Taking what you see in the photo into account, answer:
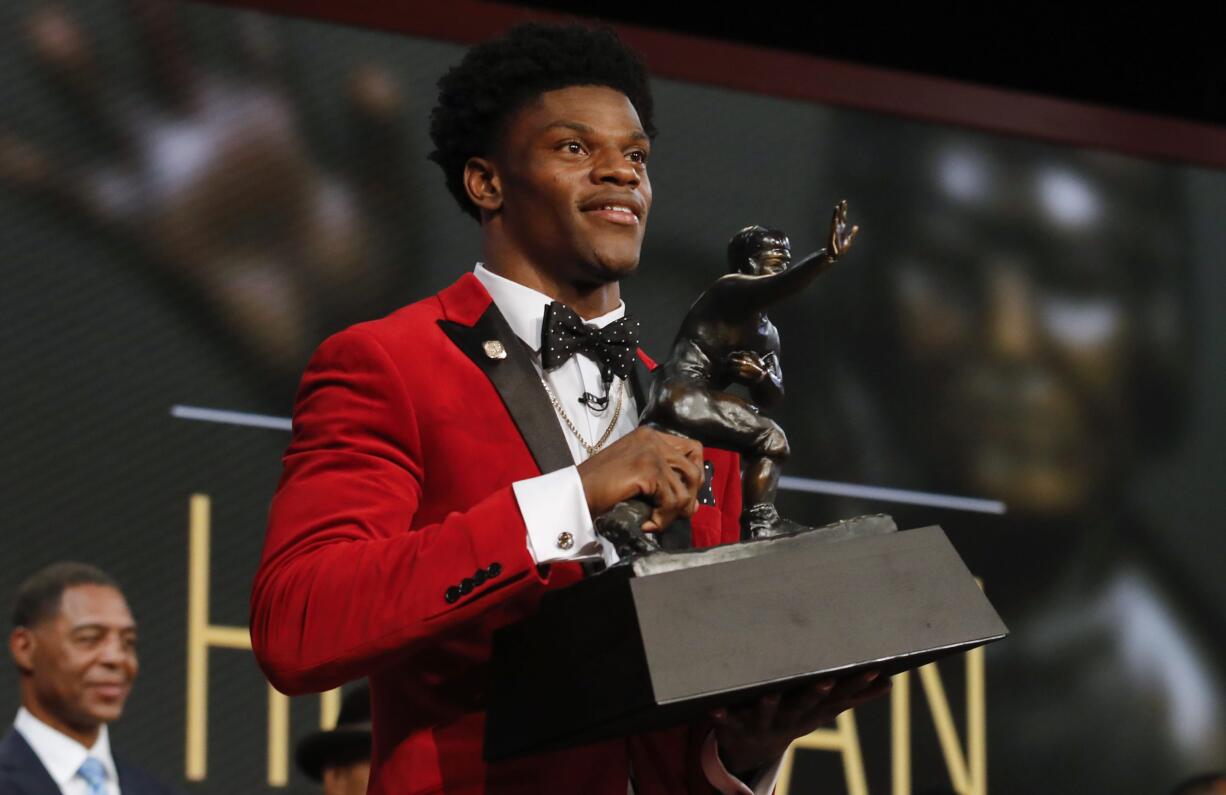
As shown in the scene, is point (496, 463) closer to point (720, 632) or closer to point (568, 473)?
point (568, 473)

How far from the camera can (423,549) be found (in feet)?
5.23

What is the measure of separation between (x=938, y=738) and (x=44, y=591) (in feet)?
6.47

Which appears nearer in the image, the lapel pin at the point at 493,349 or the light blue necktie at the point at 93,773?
the lapel pin at the point at 493,349

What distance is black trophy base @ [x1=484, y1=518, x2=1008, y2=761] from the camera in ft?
4.94

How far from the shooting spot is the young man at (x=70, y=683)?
10.6 ft

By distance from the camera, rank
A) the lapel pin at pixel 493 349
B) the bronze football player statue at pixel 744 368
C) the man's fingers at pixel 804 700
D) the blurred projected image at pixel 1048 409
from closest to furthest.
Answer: the man's fingers at pixel 804 700 < the bronze football player statue at pixel 744 368 < the lapel pin at pixel 493 349 < the blurred projected image at pixel 1048 409

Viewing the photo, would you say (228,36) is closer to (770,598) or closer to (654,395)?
(654,395)

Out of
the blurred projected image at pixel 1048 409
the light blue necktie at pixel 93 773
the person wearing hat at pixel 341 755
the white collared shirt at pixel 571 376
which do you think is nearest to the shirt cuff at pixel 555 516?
the white collared shirt at pixel 571 376

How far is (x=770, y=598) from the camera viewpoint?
1.56 metres

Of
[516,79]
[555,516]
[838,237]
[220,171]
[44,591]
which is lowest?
[44,591]

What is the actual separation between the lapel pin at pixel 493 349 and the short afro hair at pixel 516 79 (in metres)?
0.25

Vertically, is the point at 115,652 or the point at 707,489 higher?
the point at 707,489

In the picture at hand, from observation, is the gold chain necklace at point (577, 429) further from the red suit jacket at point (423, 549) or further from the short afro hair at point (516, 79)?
the short afro hair at point (516, 79)

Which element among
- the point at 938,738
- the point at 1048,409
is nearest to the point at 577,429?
the point at 938,738
